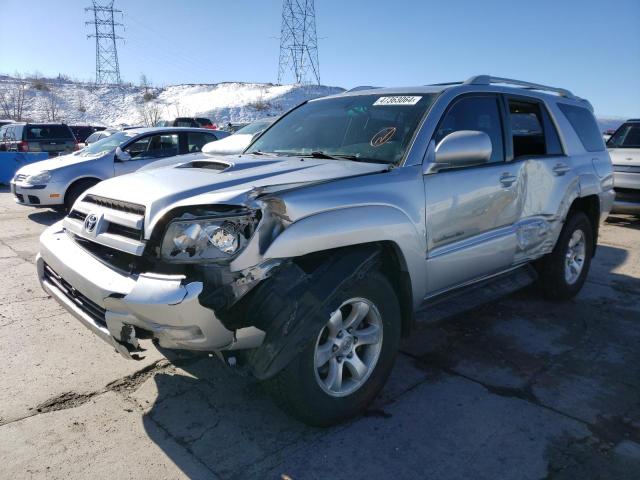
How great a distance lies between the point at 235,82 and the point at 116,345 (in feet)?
200

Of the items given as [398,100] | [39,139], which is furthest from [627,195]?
[39,139]

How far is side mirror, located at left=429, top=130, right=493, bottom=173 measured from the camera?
2.96 metres

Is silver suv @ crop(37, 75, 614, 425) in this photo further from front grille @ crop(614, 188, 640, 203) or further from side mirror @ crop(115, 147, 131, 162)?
side mirror @ crop(115, 147, 131, 162)

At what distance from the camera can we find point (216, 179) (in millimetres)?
2643

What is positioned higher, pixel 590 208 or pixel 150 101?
pixel 150 101

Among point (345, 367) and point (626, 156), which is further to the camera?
point (626, 156)

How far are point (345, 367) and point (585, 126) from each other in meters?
3.77

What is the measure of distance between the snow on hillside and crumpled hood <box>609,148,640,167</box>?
41148mm

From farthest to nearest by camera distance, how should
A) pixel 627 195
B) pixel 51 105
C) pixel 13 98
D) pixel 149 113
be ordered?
pixel 149 113, pixel 51 105, pixel 13 98, pixel 627 195

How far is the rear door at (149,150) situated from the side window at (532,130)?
6.80 m

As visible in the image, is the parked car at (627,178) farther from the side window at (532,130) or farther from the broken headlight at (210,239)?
the broken headlight at (210,239)

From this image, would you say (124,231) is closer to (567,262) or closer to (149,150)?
(567,262)

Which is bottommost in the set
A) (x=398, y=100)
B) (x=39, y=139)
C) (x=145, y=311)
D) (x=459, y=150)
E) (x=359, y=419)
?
(x=359, y=419)

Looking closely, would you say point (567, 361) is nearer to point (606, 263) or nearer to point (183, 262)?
point (183, 262)
